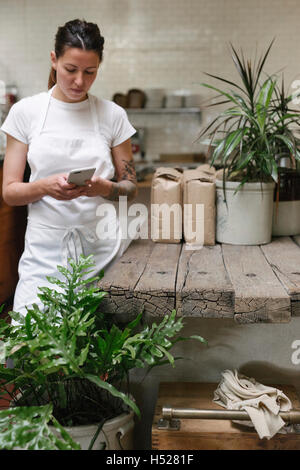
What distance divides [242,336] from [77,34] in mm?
1182

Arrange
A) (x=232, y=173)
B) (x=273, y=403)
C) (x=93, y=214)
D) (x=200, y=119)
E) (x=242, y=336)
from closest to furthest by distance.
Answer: (x=273, y=403) → (x=242, y=336) → (x=93, y=214) → (x=232, y=173) → (x=200, y=119)

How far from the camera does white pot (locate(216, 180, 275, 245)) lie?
5.98ft

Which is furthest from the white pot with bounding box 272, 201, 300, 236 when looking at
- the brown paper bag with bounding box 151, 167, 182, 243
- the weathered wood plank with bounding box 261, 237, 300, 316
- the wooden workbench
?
the brown paper bag with bounding box 151, 167, 182, 243

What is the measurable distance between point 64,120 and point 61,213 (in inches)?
13.7

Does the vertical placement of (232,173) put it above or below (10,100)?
below

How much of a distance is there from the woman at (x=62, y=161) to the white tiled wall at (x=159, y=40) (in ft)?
13.5

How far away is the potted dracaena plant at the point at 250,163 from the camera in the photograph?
5.84 feet

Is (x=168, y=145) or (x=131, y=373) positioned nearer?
(x=131, y=373)

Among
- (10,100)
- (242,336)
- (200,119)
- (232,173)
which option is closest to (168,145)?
(200,119)

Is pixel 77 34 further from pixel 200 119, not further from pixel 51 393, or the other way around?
pixel 200 119

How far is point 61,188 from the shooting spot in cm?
164

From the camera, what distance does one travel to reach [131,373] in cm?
170

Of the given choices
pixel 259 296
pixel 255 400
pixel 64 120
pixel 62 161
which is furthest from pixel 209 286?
pixel 64 120

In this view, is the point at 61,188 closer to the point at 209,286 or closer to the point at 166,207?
the point at 166,207
